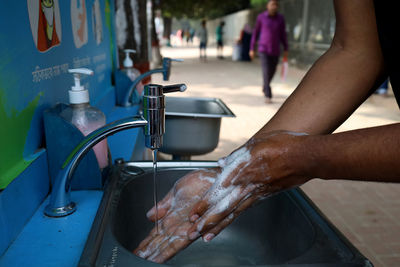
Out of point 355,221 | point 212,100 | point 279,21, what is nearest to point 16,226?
point 212,100

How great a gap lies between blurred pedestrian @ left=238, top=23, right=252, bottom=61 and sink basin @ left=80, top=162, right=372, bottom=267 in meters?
14.7

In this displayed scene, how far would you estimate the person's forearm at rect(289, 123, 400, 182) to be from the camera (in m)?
0.74

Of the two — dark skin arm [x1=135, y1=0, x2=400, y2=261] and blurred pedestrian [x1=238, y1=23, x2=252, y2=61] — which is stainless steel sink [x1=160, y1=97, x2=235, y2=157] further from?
blurred pedestrian [x1=238, y1=23, x2=252, y2=61]

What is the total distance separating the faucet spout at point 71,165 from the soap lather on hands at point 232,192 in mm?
270

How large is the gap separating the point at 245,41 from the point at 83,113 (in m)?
15.4

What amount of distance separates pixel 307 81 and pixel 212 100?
1436mm

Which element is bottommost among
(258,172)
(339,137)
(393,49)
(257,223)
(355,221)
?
(355,221)

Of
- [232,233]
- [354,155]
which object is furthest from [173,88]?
[232,233]

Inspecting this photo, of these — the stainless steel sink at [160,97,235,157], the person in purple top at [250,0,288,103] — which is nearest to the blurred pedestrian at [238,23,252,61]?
the person in purple top at [250,0,288,103]

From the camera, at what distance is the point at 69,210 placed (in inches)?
42.2

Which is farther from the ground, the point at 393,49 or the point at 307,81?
the point at 393,49

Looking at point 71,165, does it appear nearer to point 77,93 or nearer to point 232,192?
point 77,93

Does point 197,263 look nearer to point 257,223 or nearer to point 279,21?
point 257,223

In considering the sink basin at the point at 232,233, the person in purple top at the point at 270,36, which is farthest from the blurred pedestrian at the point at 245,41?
the sink basin at the point at 232,233
